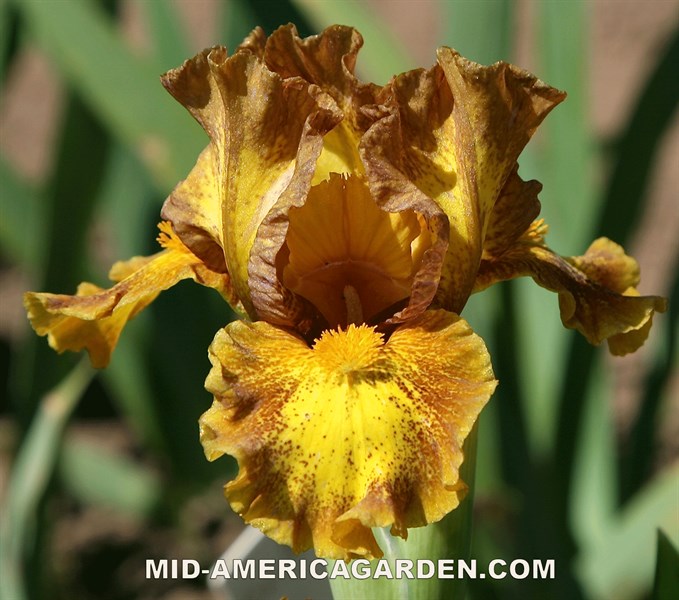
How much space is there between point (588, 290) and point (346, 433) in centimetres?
23

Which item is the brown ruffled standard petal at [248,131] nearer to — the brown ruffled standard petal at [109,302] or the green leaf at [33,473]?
the brown ruffled standard petal at [109,302]

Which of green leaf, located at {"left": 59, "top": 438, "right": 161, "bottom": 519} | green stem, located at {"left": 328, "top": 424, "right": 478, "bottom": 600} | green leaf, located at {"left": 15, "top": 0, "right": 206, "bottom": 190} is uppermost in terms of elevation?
green leaf, located at {"left": 15, "top": 0, "right": 206, "bottom": 190}

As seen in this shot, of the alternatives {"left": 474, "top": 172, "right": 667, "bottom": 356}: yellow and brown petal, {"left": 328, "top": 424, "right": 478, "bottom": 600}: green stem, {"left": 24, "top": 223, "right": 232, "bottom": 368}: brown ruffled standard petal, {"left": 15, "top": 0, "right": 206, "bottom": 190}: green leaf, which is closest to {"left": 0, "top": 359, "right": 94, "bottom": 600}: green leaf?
{"left": 15, "top": 0, "right": 206, "bottom": 190}: green leaf

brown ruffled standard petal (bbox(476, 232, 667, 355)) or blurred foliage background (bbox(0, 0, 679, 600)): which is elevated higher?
blurred foliage background (bbox(0, 0, 679, 600))

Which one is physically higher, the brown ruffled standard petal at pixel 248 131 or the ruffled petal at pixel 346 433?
the brown ruffled standard petal at pixel 248 131

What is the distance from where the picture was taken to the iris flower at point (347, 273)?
541 millimetres

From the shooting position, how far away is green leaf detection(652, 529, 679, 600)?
0.65 metres

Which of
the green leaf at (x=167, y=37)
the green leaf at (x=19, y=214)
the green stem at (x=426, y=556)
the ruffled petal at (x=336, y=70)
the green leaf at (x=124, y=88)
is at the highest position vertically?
the green leaf at (x=167, y=37)

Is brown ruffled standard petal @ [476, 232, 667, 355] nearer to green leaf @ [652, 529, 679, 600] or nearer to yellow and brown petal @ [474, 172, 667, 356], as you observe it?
yellow and brown petal @ [474, 172, 667, 356]

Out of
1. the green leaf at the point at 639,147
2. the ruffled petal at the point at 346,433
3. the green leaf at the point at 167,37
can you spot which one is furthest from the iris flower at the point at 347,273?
the green leaf at the point at 167,37

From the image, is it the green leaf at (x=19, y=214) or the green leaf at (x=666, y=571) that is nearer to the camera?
the green leaf at (x=666, y=571)

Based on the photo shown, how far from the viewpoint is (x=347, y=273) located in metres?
0.66

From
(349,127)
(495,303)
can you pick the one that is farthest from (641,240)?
(349,127)

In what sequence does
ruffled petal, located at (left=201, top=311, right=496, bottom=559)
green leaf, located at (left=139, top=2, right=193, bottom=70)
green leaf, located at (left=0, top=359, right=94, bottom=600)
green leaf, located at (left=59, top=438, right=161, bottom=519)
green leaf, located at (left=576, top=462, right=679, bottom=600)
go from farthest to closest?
green leaf, located at (left=59, top=438, right=161, bottom=519), green leaf, located at (left=139, top=2, right=193, bottom=70), green leaf, located at (left=0, top=359, right=94, bottom=600), green leaf, located at (left=576, top=462, right=679, bottom=600), ruffled petal, located at (left=201, top=311, right=496, bottom=559)
